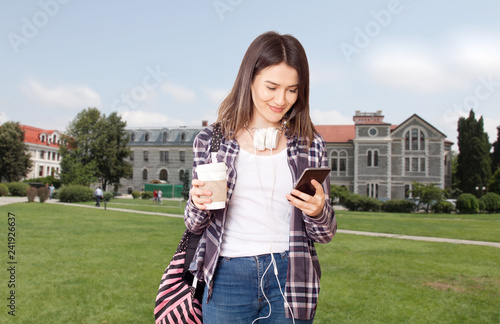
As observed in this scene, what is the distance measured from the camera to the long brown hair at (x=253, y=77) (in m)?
2.08

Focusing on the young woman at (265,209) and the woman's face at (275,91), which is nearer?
the young woman at (265,209)

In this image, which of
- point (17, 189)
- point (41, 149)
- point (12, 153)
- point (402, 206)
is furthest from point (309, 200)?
point (41, 149)

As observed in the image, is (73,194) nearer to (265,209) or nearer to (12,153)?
(12,153)

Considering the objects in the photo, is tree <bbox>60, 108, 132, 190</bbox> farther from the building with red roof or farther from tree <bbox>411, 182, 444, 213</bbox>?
tree <bbox>411, 182, 444, 213</bbox>

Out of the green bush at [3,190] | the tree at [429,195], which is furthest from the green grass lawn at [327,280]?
the green bush at [3,190]

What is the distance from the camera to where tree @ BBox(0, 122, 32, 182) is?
165 ft

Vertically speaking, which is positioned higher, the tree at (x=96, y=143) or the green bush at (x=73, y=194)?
the tree at (x=96, y=143)

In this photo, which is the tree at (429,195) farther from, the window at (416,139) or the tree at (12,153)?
the tree at (12,153)

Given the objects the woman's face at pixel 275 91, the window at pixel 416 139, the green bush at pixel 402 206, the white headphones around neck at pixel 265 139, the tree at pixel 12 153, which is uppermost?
the window at pixel 416 139

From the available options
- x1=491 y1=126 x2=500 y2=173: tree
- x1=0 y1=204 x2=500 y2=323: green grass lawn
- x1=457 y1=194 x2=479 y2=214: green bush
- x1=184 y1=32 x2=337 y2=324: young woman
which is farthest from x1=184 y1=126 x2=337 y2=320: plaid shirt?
x1=491 y1=126 x2=500 y2=173: tree

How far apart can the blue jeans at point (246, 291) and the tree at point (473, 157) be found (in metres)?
52.0

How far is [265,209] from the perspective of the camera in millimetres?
1980

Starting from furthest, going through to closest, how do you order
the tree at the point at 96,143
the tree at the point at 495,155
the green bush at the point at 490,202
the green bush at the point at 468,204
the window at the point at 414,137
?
the tree at the point at 495,155 → the window at the point at 414,137 → the tree at the point at 96,143 → the green bush at the point at 490,202 → the green bush at the point at 468,204

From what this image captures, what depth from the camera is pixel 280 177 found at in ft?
6.70
